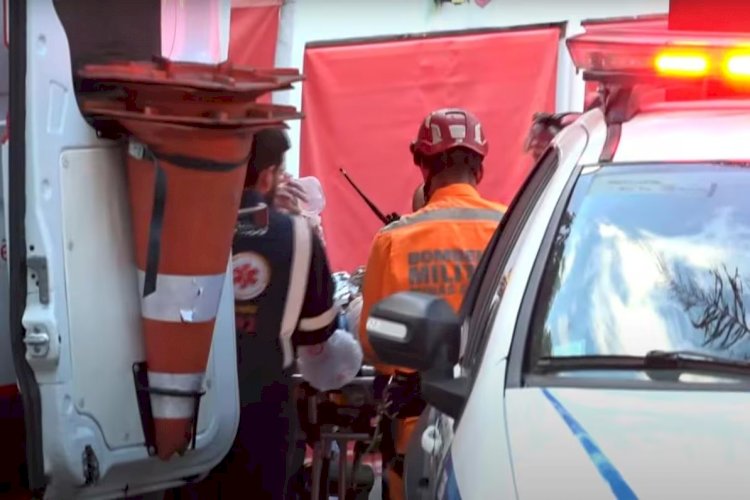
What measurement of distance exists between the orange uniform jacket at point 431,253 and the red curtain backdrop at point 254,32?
4521mm

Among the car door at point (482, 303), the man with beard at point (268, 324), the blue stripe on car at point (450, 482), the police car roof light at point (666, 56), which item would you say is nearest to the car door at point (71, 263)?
the man with beard at point (268, 324)

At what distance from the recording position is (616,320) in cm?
295

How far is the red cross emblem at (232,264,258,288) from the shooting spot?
488 cm

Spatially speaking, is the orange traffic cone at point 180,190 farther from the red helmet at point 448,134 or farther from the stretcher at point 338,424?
the stretcher at point 338,424

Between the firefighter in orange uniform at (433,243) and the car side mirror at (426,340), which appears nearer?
the car side mirror at (426,340)

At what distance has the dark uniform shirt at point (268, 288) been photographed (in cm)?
490

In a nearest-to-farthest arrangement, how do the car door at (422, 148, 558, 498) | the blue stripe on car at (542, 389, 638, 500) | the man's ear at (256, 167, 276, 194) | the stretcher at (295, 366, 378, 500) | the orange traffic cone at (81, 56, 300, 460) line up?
the blue stripe on car at (542, 389, 638, 500) → the car door at (422, 148, 558, 498) → the orange traffic cone at (81, 56, 300, 460) → the man's ear at (256, 167, 276, 194) → the stretcher at (295, 366, 378, 500)

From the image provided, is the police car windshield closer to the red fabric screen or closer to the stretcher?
the stretcher

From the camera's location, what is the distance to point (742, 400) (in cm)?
269

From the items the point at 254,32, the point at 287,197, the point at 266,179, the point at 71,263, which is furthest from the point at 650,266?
the point at 254,32

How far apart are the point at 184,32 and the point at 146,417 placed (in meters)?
1.22

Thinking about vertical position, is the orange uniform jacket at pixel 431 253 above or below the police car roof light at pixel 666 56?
below

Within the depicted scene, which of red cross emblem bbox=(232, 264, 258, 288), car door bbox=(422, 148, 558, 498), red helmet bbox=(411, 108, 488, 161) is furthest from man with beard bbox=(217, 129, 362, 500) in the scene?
car door bbox=(422, 148, 558, 498)

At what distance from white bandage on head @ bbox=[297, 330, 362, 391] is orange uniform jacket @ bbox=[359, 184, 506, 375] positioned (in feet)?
0.89
